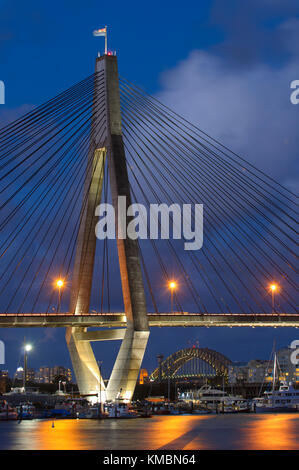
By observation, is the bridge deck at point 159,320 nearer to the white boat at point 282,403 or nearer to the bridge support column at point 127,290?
the bridge support column at point 127,290

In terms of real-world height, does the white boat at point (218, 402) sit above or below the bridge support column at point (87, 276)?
below

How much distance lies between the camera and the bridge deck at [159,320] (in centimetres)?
6119

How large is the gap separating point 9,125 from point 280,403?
5131 centimetres

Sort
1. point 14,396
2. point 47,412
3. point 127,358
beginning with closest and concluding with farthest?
point 127,358, point 47,412, point 14,396

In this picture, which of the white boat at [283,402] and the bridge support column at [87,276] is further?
the white boat at [283,402]

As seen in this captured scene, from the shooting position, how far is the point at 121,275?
57844 mm

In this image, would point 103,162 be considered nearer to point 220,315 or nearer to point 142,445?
point 220,315

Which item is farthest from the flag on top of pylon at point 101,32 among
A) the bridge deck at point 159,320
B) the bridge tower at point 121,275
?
the bridge deck at point 159,320

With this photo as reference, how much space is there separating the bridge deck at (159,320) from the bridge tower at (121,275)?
1782 mm

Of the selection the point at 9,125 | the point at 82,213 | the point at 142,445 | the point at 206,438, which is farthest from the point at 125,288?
the point at 142,445

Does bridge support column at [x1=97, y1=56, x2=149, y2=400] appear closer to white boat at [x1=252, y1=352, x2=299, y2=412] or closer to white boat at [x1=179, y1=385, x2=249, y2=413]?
white boat at [x1=252, y1=352, x2=299, y2=412]

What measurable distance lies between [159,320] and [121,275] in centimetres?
908

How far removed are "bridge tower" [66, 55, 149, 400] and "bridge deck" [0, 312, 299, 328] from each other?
178 cm
